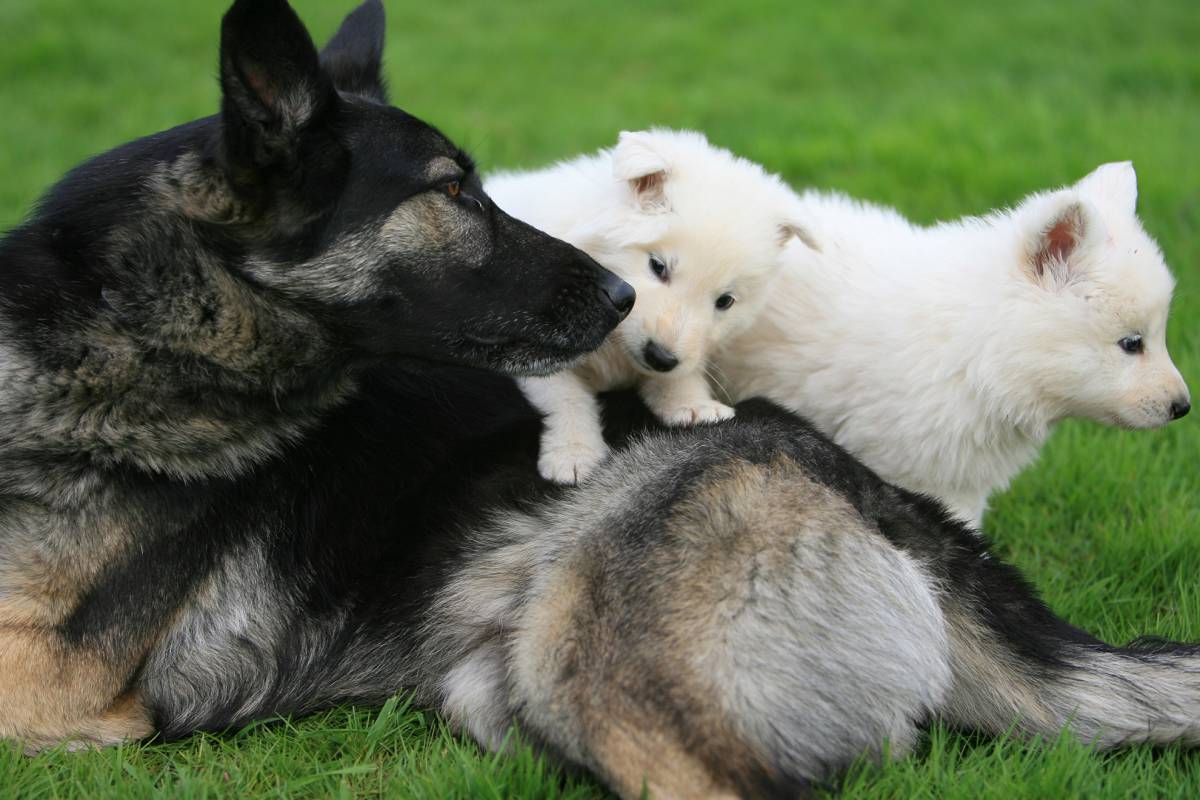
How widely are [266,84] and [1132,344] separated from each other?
275 cm

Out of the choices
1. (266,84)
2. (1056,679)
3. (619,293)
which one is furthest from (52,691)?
(1056,679)

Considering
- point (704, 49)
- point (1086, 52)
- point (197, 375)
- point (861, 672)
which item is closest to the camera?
point (861, 672)

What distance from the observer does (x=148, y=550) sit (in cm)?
310

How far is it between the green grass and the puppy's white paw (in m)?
0.77

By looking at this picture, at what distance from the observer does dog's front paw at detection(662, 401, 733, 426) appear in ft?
11.8

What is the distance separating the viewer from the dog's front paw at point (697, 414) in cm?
359

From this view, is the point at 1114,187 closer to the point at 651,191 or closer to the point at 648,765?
the point at 651,191

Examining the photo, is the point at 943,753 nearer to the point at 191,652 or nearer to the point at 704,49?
the point at 191,652

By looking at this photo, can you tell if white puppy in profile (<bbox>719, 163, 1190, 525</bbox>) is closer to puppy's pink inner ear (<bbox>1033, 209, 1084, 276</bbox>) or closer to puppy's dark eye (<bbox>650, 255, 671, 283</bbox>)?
puppy's pink inner ear (<bbox>1033, 209, 1084, 276</bbox>)

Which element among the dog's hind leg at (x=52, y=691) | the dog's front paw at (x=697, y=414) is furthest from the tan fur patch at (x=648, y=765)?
the dog's hind leg at (x=52, y=691)

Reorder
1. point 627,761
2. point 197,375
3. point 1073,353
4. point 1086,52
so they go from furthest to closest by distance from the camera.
A: point 1086,52 → point 1073,353 → point 197,375 → point 627,761

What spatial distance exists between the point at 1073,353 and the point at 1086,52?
730cm

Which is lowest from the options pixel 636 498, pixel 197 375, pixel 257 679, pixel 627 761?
pixel 257 679

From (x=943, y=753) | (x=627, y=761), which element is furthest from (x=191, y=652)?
(x=943, y=753)
